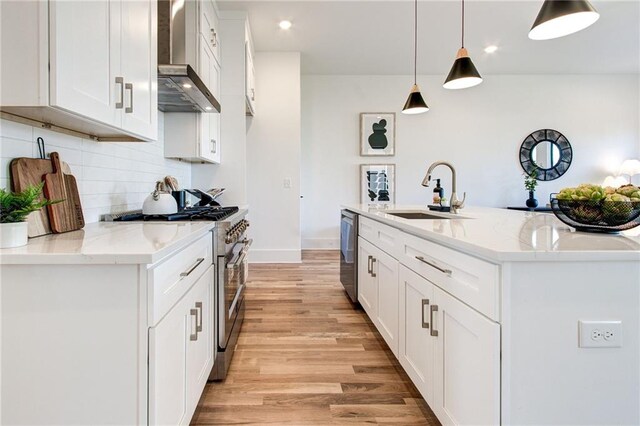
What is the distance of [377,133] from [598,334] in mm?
5443

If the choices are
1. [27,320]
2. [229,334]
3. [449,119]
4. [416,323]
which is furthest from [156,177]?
[449,119]

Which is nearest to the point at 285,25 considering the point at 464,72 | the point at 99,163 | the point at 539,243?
the point at 464,72

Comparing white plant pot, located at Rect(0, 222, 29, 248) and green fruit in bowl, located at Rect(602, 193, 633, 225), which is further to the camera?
green fruit in bowl, located at Rect(602, 193, 633, 225)

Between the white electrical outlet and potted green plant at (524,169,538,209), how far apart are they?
5629mm

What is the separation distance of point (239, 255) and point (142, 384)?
1.34 meters

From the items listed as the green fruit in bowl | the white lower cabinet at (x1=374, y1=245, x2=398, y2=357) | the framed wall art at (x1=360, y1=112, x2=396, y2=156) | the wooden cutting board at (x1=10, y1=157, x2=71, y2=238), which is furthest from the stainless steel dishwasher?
the framed wall art at (x1=360, y1=112, x2=396, y2=156)

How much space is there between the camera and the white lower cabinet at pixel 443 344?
Answer: 3.34ft

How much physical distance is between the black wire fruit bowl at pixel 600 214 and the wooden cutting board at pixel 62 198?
184cm

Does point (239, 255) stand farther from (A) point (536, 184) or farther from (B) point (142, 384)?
(A) point (536, 184)

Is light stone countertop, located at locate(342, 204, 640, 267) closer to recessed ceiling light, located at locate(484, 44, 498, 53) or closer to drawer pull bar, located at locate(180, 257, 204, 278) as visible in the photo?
drawer pull bar, located at locate(180, 257, 204, 278)

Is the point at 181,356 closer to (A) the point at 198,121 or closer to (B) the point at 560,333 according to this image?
(B) the point at 560,333

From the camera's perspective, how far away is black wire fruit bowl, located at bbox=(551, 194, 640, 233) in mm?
1169

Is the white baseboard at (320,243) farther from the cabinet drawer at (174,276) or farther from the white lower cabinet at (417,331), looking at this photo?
the cabinet drawer at (174,276)

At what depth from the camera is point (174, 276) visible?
117 centimetres
